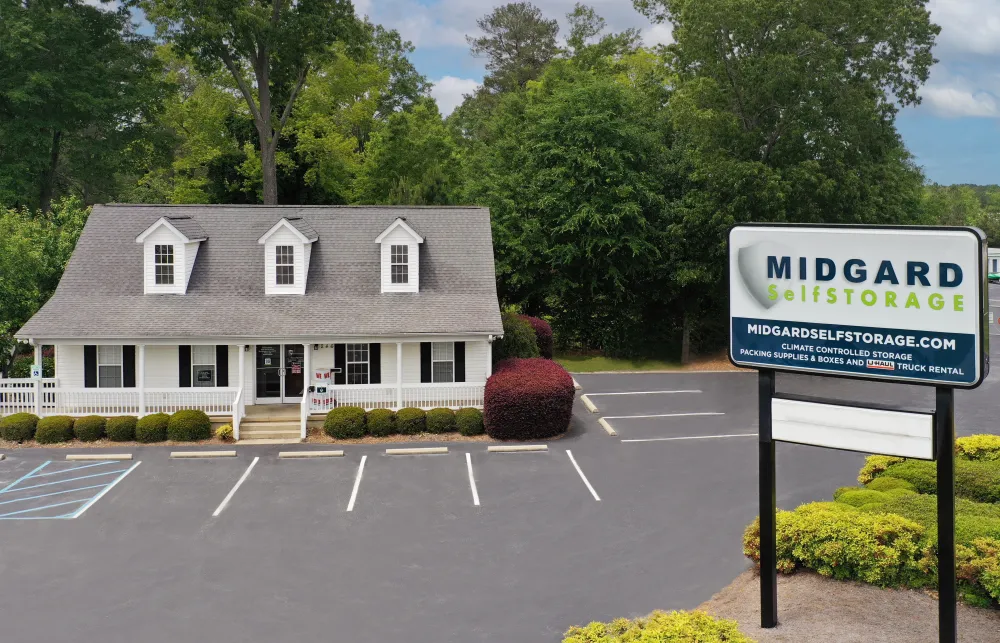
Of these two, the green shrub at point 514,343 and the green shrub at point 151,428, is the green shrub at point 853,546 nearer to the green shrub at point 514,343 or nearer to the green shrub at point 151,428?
the green shrub at point 514,343

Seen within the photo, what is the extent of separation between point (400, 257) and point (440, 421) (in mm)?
5702

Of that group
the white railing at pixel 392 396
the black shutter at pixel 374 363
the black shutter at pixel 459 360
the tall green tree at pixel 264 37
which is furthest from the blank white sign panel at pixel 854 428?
the tall green tree at pixel 264 37

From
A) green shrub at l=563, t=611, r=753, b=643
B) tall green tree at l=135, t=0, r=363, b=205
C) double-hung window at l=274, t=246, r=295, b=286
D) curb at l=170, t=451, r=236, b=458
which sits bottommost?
green shrub at l=563, t=611, r=753, b=643

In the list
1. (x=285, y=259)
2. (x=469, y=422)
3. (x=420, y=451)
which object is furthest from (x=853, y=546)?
(x=285, y=259)

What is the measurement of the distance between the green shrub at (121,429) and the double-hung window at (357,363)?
6044 mm

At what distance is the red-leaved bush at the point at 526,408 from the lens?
948 inches

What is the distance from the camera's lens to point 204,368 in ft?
86.0

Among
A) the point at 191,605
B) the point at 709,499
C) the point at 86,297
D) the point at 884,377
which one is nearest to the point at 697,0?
Result: the point at 709,499

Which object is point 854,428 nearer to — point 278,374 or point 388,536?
point 388,536

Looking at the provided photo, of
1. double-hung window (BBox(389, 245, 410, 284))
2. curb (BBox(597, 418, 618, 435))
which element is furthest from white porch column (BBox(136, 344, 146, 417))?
curb (BBox(597, 418, 618, 435))

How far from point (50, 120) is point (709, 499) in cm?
3459

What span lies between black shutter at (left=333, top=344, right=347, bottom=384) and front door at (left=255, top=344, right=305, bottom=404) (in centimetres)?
97

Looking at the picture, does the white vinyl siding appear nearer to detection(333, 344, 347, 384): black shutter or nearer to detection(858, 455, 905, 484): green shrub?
detection(333, 344, 347, 384): black shutter

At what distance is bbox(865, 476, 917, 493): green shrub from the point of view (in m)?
17.0
